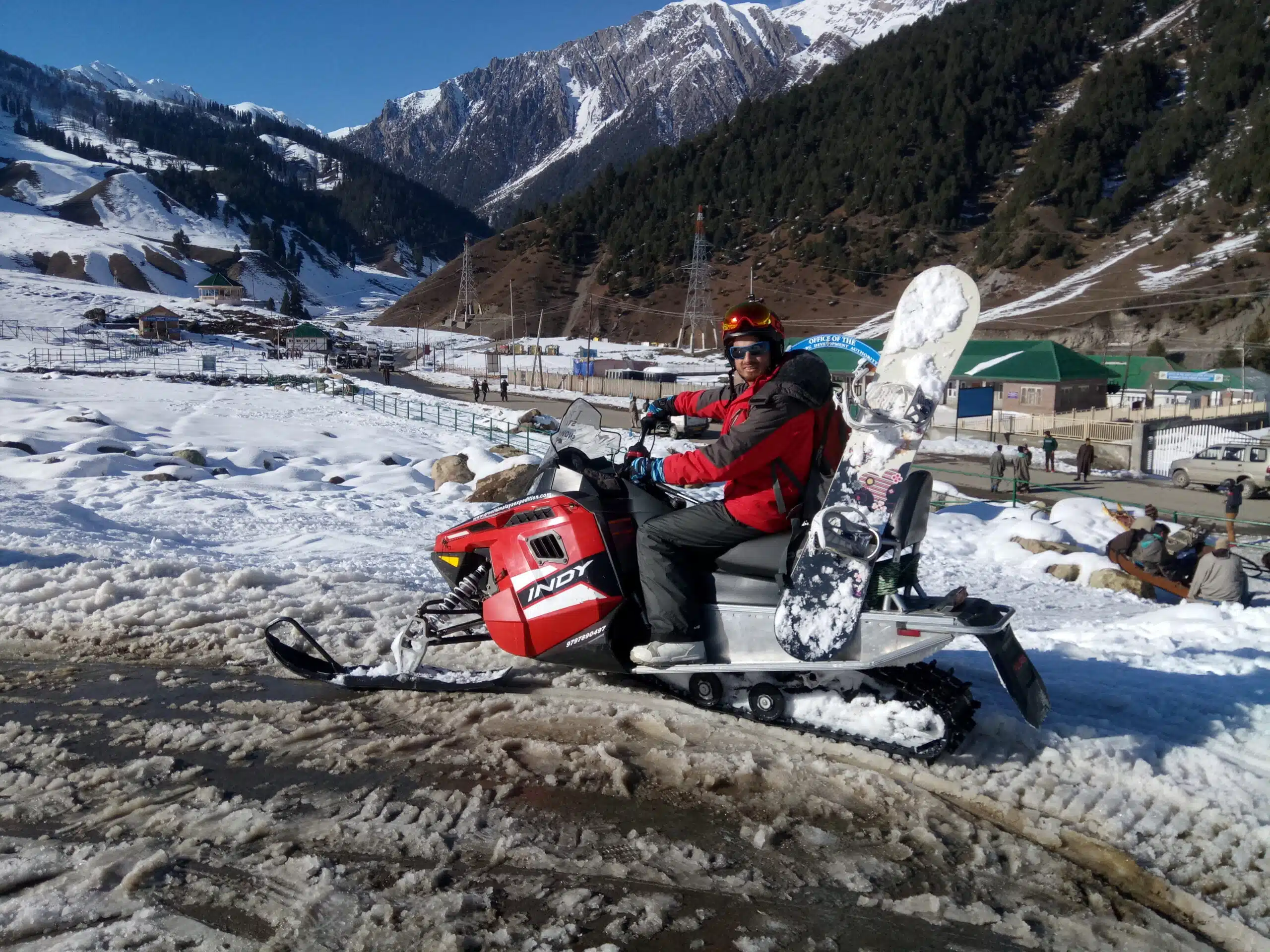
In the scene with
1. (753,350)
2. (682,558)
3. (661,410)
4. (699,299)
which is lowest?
(682,558)

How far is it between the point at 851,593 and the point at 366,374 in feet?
220

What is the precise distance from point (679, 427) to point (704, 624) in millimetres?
1291

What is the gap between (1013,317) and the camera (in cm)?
7862

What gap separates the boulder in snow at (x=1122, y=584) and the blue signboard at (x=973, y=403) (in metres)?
26.1

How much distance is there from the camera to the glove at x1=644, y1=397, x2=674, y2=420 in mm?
4781

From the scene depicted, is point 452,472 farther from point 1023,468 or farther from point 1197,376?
point 1197,376

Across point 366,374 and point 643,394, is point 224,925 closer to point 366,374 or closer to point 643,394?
point 643,394

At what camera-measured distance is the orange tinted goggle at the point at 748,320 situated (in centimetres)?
417

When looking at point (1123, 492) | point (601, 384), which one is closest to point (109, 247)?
point (601, 384)

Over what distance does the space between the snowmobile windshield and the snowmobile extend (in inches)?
0.4

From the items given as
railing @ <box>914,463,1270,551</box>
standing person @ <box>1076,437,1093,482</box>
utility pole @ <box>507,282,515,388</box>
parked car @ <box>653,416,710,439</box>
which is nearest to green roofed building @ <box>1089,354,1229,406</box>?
standing person @ <box>1076,437,1093,482</box>

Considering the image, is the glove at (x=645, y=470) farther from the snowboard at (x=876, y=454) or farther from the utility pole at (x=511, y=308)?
the utility pole at (x=511, y=308)

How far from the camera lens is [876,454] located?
12.4 ft

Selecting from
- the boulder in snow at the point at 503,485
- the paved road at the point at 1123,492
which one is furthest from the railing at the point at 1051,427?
the boulder in snow at the point at 503,485
